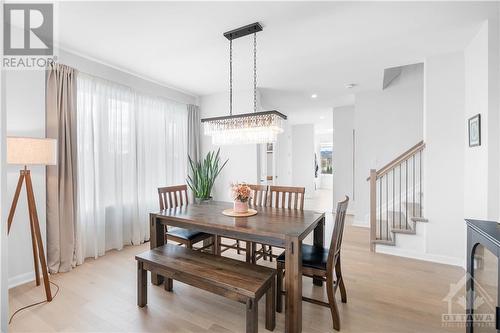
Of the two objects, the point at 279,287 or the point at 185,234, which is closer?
the point at 279,287

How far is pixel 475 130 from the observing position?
255 cm

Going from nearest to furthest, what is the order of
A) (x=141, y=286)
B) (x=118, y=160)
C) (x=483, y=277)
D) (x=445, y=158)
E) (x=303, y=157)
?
(x=483, y=277)
(x=141, y=286)
(x=445, y=158)
(x=118, y=160)
(x=303, y=157)

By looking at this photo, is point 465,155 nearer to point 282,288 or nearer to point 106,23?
point 282,288

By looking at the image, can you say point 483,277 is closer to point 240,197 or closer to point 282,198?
point 282,198

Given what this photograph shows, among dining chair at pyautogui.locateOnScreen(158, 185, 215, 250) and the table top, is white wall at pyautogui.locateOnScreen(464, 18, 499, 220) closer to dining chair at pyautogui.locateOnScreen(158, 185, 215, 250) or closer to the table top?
the table top

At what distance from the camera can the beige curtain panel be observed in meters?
2.67

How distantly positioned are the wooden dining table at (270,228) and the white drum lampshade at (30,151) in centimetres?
113

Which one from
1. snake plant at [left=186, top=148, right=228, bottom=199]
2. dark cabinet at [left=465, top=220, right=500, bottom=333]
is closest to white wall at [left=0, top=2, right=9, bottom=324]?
dark cabinet at [left=465, top=220, right=500, bottom=333]

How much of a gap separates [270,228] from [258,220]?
0.98 feet

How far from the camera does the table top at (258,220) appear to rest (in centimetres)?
190

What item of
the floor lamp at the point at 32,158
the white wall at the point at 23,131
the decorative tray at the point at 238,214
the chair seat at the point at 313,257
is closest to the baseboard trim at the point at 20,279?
the white wall at the point at 23,131

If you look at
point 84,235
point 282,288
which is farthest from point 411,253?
point 84,235

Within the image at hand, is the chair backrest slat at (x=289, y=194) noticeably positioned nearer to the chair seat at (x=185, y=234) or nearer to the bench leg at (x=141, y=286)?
the chair seat at (x=185, y=234)

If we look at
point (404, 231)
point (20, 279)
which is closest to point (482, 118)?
point (404, 231)
